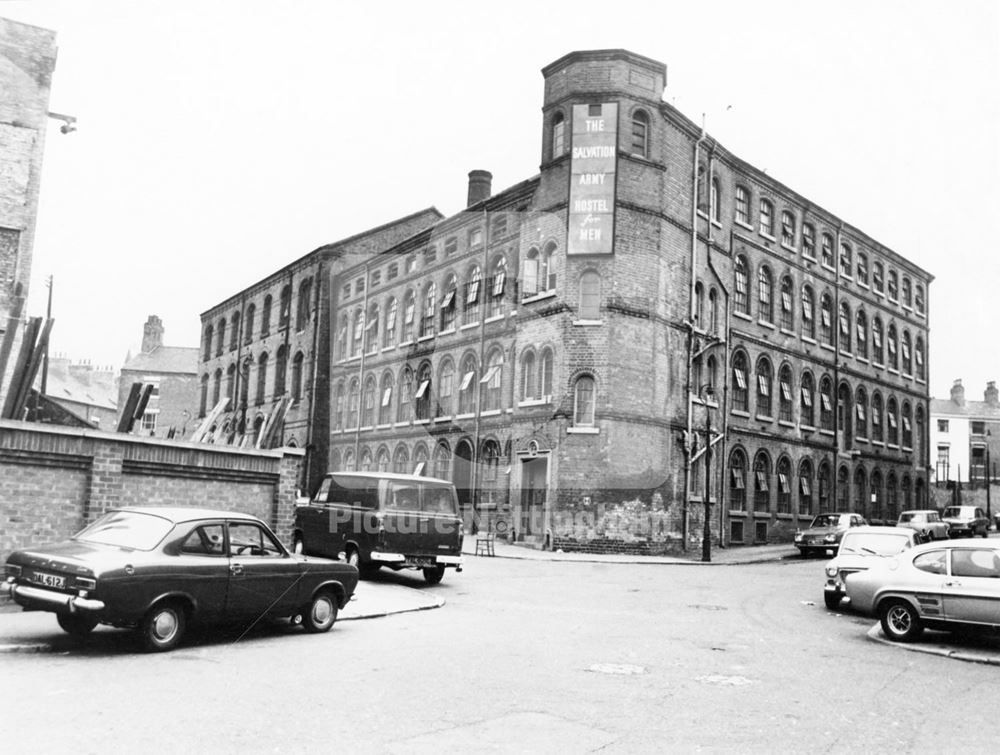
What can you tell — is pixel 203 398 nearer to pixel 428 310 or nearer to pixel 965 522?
pixel 428 310

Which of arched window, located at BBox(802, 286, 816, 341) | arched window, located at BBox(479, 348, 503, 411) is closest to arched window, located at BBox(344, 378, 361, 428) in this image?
arched window, located at BBox(479, 348, 503, 411)

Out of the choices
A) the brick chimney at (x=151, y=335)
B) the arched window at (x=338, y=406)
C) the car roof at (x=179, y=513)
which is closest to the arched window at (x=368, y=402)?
the arched window at (x=338, y=406)

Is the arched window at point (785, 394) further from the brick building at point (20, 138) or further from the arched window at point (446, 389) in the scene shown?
the brick building at point (20, 138)

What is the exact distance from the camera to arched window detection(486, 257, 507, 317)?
35188 millimetres

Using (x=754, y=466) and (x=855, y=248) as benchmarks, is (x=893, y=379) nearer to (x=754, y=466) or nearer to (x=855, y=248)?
(x=855, y=248)

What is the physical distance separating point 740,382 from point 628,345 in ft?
26.8

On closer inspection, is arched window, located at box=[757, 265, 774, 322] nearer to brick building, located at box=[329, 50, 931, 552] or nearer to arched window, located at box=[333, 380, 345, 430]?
brick building, located at box=[329, 50, 931, 552]

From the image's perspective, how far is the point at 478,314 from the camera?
121ft

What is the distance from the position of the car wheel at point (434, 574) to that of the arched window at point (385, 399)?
24294 millimetres

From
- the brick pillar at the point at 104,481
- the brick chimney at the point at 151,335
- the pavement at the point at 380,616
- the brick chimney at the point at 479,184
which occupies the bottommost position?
the pavement at the point at 380,616

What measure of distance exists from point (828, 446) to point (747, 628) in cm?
3016

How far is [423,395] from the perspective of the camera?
39719 mm

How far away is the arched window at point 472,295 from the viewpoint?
36.9 metres

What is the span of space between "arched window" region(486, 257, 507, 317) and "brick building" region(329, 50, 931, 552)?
9 centimetres
